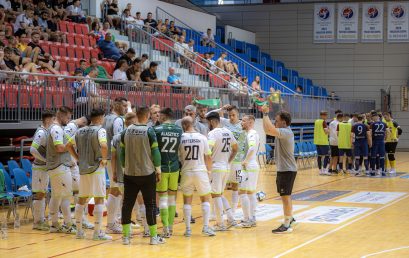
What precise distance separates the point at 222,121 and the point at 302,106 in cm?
1666

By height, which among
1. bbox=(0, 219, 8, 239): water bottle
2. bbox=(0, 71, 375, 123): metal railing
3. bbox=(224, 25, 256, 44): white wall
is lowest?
bbox=(0, 219, 8, 239): water bottle

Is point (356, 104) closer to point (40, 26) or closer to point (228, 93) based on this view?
point (228, 93)

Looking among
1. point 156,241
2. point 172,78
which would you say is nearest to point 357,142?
point 172,78

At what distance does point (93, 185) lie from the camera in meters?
11.3

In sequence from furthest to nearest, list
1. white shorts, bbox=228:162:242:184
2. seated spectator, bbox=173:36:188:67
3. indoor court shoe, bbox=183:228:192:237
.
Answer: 1. seated spectator, bbox=173:36:188:67
2. white shorts, bbox=228:162:242:184
3. indoor court shoe, bbox=183:228:192:237

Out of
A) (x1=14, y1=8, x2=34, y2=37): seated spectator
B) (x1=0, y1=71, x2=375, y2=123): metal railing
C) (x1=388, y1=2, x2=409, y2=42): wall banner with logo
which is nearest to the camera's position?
(x1=0, y1=71, x2=375, y2=123): metal railing

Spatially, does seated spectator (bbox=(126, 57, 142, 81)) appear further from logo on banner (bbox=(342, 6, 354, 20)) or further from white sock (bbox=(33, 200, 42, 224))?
logo on banner (bbox=(342, 6, 354, 20))

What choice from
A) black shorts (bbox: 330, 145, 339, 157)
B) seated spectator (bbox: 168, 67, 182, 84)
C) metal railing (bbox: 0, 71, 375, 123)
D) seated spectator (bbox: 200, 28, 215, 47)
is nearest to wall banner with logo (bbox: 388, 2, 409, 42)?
seated spectator (bbox: 200, 28, 215, 47)

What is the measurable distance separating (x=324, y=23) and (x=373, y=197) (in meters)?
21.6

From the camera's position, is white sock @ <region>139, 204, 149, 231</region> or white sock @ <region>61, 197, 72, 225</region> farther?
white sock @ <region>61, 197, 72, 225</region>

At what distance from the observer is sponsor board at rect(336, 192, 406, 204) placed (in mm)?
16375

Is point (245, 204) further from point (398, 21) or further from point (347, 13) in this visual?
point (398, 21)

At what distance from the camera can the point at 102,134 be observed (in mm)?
11289

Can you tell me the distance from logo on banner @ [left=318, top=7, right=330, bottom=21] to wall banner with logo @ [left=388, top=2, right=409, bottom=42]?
301 cm
